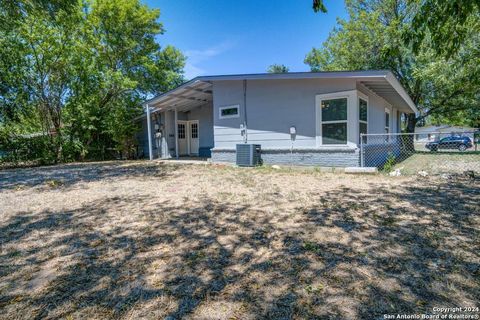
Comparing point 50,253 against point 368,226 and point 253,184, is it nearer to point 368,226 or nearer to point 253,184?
point 368,226

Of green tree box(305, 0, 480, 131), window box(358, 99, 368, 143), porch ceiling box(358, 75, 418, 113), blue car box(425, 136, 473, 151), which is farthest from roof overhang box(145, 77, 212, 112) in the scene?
blue car box(425, 136, 473, 151)

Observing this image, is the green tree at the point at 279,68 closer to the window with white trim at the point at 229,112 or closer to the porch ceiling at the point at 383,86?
the porch ceiling at the point at 383,86

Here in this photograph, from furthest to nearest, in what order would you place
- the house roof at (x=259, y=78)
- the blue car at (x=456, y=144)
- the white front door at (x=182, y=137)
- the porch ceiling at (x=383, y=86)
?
the blue car at (x=456, y=144) → the white front door at (x=182, y=137) → the porch ceiling at (x=383, y=86) → the house roof at (x=259, y=78)

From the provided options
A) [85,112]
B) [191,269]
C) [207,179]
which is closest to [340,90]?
[207,179]

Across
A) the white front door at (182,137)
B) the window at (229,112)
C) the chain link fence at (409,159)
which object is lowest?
the chain link fence at (409,159)

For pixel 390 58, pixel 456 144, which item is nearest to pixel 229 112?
pixel 390 58

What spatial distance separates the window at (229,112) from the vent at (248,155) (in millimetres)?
1291

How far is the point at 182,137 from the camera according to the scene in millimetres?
14039

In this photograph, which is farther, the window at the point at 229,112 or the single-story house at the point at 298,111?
the window at the point at 229,112

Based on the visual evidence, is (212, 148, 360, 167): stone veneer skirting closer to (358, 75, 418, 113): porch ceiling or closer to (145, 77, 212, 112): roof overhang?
(358, 75, 418, 113): porch ceiling

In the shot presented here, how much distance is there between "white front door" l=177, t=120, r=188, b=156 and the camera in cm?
1378

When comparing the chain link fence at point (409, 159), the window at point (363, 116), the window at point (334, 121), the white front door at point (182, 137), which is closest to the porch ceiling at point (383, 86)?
the window at point (363, 116)

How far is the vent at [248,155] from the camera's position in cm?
888

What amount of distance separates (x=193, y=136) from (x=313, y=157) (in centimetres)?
761
